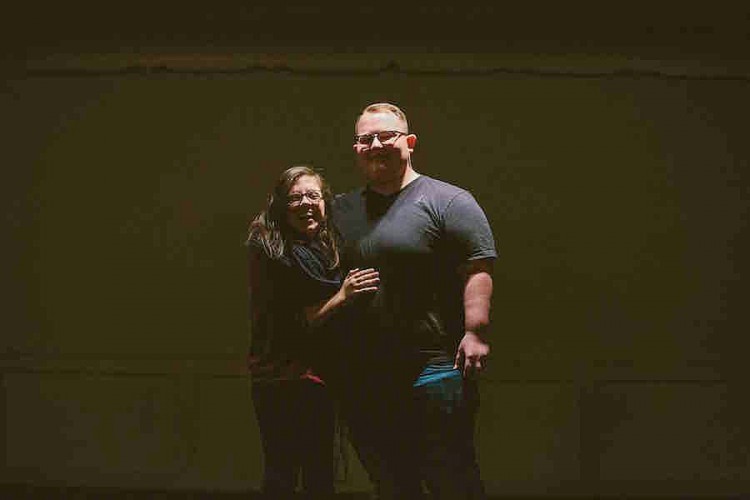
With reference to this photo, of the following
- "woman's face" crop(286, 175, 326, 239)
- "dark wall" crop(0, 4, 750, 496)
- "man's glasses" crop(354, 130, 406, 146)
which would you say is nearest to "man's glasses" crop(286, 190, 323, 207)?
"woman's face" crop(286, 175, 326, 239)

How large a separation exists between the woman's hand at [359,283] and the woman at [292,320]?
63 mm

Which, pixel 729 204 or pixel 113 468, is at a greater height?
pixel 729 204

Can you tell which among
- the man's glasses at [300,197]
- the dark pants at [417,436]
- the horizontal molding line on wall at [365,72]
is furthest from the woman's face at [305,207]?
the horizontal molding line on wall at [365,72]

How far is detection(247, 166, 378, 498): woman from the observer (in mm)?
3064

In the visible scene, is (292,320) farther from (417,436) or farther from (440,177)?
(440,177)

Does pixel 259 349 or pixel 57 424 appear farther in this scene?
pixel 57 424

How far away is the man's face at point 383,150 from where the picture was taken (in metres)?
3.05

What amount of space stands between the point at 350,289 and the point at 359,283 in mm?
41

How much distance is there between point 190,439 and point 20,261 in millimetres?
1501

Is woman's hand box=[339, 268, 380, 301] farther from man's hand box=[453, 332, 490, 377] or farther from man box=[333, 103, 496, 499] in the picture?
man's hand box=[453, 332, 490, 377]

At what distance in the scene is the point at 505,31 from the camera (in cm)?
480

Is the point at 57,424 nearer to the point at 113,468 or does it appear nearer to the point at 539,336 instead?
the point at 113,468

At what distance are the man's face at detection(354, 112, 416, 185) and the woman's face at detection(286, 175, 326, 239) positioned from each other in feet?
0.71

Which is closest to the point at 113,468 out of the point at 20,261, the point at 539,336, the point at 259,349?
the point at 20,261
